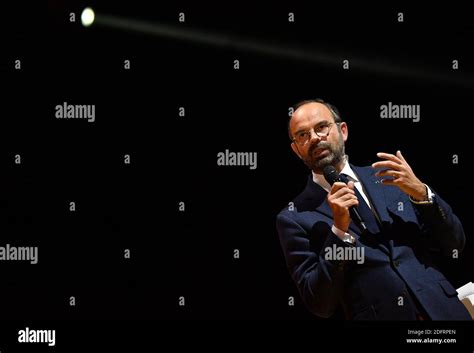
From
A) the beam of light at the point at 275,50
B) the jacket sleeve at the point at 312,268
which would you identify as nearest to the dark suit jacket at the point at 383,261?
the jacket sleeve at the point at 312,268

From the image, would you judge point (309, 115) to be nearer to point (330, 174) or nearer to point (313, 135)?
point (313, 135)

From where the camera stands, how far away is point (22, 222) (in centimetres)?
387

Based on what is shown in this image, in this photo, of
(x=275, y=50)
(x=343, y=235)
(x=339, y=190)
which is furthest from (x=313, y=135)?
(x=275, y=50)

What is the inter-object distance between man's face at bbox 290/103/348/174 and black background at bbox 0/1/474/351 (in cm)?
38

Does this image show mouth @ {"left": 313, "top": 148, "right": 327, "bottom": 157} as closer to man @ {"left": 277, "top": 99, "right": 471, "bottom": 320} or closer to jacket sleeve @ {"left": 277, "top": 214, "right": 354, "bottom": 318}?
man @ {"left": 277, "top": 99, "right": 471, "bottom": 320}

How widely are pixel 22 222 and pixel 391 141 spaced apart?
196 cm

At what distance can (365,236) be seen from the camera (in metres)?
3.04

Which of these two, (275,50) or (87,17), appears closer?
(275,50)

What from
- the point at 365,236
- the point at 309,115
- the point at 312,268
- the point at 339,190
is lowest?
the point at 312,268

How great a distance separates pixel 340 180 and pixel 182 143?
1.14m

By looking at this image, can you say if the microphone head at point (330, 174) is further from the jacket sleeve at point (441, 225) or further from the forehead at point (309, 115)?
the jacket sleeve at point (441, 225)

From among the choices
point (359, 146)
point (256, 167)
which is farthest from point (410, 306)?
point (256, 167)

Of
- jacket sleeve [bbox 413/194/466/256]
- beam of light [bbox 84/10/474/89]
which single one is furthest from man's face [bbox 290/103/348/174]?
beam of light [bbox 84/10/474/89]

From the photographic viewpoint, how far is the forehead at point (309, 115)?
3166 millimetres
